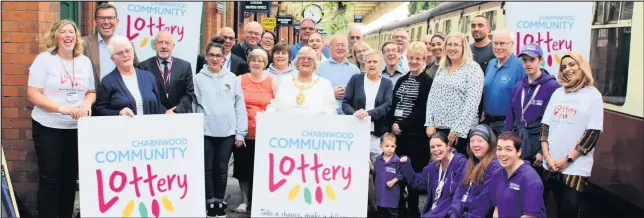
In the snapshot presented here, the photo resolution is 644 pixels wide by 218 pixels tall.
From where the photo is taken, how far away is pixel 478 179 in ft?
18.7

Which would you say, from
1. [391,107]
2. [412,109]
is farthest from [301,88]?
[412,109]

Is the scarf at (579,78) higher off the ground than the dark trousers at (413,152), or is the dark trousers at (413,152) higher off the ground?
the scarf at (579,78)

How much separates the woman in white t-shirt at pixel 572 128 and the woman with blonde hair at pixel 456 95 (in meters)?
0.66

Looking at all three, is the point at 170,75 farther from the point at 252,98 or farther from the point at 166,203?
the point at 166,203

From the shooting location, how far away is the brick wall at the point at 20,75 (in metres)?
6.49

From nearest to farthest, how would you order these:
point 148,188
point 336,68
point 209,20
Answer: point 148,188 → point 336,68 → point 209,20

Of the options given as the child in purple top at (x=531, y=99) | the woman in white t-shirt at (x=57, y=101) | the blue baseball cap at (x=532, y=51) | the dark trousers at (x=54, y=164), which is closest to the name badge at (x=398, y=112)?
the child in purple top at (x=531, y=99)

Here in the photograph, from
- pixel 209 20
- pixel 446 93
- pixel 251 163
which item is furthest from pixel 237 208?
pixel 209 20

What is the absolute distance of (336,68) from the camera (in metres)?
7.66

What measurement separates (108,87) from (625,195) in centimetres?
471

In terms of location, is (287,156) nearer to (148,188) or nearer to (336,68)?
(148,188)

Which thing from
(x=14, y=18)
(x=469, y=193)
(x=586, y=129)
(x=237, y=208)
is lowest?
(x=237, y=208)

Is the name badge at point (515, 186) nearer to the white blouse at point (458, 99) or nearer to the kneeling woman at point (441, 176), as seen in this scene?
the kneeling woman at point (441, 176)

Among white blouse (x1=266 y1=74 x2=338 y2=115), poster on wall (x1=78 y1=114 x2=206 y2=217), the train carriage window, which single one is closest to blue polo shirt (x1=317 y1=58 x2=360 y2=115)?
white blouse (x1=266 y1=74 x2=338 y2=115)
